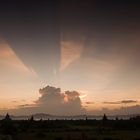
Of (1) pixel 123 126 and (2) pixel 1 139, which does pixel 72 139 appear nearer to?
(2) pixel 1 139

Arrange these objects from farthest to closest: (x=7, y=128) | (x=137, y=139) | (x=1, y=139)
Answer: (x=7, y=128) → (x=137, y=139) → (x=1, y=139)

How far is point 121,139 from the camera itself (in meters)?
54.5

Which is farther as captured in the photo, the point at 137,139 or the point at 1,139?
the point at 137,139

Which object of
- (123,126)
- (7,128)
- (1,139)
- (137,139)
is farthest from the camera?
(123,126)

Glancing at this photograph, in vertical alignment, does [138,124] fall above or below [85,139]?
above

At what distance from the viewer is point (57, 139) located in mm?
53969

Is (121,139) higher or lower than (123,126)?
lower

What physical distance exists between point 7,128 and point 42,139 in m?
10.0

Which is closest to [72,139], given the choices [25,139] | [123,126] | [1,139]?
[25,139]

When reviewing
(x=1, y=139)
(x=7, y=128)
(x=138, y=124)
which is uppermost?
(x=138, y=124)

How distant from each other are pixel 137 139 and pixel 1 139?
21.2 m

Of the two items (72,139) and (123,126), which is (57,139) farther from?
(123,126)

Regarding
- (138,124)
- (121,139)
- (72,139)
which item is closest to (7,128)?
(72,139)

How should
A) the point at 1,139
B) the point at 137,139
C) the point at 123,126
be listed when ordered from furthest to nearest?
the point at 123,126 → the point at 137,139 → the point at 1,139
